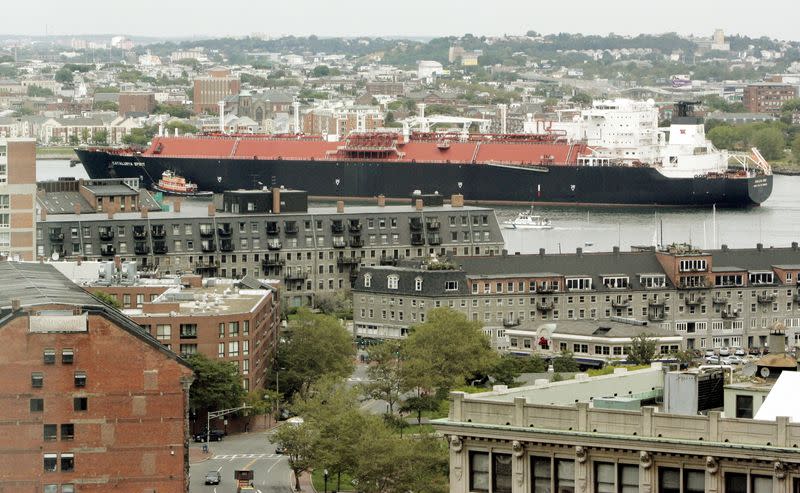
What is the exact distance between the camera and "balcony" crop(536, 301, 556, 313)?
7788 cm

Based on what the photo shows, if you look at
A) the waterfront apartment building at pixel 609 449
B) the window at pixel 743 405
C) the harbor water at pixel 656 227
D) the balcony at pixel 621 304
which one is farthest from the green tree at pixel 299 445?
the harbor water at pixel 656 227

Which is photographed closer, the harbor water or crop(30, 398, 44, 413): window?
crop(30, 398, 44, 413): window

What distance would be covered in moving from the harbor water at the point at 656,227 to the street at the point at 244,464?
5340 cm

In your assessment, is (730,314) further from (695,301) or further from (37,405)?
(37,405)

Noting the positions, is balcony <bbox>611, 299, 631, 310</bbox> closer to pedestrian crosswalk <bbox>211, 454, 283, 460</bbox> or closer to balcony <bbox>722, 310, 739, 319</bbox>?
balcony <bbox>722, 310, 739, 319</bbox>

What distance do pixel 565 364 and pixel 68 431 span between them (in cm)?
2685

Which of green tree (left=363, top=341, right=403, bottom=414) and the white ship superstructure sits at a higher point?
the white ship superstructure

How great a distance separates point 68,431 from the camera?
42.1 metres

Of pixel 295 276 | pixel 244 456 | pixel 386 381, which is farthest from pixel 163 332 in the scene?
pixel 295 276

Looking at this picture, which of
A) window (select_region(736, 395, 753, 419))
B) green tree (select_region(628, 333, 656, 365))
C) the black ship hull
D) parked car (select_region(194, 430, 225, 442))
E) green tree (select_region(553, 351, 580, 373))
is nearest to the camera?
window (select_region(736, 395, 753, 419))

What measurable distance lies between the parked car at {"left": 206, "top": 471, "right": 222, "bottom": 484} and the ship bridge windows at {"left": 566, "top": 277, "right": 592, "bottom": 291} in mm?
28604

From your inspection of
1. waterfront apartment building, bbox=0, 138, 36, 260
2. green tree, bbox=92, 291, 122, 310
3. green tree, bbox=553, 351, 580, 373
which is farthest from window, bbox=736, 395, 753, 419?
waterfront apartment building, bbox=0, 138, 36, 260

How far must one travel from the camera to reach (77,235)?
8781 cm

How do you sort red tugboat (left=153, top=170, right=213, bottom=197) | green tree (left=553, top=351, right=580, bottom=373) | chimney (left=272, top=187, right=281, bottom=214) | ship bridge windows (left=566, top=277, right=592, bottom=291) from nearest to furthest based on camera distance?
green tree (left=553, top=351, right=580, bottom=373)
ship bridge windows (left=566, top=277, right=592, bottom=291)
chimney (left=272, top=187, right=281, bottom=214)
red tugboat (left=153, top=170, right=213, bottom=197)
